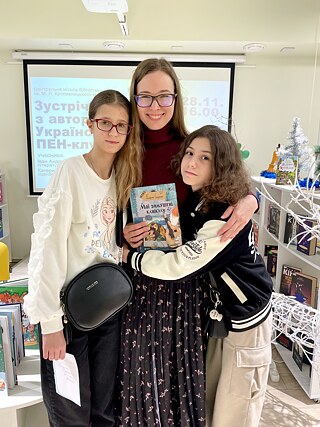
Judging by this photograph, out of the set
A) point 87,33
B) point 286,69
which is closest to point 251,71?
point 286,69

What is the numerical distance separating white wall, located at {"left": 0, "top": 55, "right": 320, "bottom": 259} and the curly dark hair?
3.04m

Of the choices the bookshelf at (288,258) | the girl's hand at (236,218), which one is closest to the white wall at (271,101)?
the bookshelf at (288,258)

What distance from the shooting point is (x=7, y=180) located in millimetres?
4145

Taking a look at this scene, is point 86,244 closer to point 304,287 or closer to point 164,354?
point 164,354

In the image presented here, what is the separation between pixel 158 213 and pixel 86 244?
265 mm

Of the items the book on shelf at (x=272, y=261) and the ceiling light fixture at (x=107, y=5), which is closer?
the ceiling light fixture at (x=107, y=5)

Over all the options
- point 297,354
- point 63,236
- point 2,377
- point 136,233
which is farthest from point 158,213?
point 297,354

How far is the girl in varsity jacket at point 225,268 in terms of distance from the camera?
43.3 inches

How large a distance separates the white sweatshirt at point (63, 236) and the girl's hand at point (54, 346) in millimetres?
22

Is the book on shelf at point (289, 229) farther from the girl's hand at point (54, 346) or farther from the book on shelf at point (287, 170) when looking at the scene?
the girl's hand at point (54, 346)

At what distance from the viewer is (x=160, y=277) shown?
1110 millimetres

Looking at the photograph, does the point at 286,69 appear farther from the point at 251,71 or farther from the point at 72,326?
the point at 72,326

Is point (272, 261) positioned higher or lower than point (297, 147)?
lower

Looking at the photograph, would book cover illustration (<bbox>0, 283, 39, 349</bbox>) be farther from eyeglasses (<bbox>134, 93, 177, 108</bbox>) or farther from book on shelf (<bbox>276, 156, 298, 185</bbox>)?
book on shelf (<bbox>276, 156, 298, 185</bbox>)
